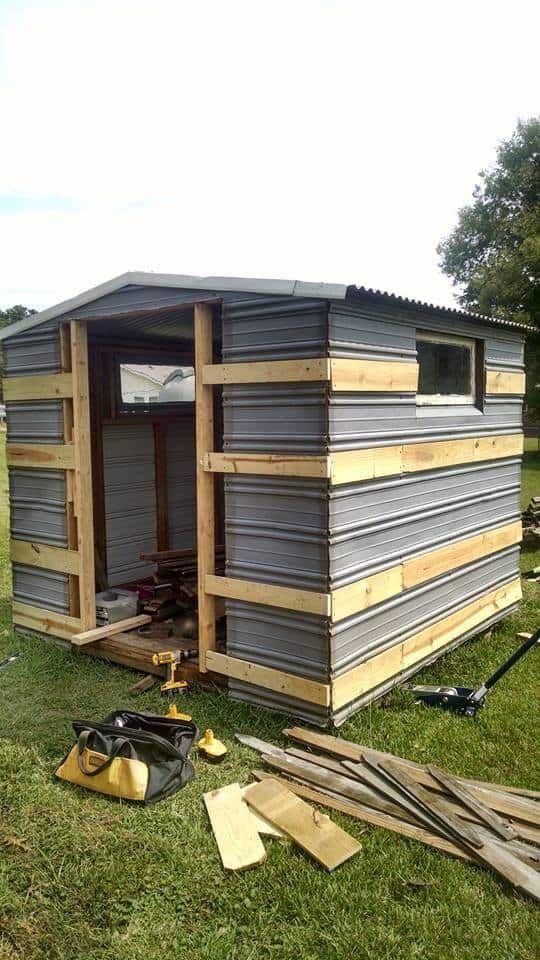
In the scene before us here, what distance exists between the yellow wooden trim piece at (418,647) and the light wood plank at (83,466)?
113 inches

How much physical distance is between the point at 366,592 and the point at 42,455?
3648mm

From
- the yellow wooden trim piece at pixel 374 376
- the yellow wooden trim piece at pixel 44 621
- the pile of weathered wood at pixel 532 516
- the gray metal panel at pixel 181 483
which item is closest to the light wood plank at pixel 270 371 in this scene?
the yellow wooden trim piece at pixel 374 376

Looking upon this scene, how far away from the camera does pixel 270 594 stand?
5.42 metres

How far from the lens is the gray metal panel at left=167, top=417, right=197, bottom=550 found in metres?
9.34

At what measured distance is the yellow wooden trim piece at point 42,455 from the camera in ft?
22.5

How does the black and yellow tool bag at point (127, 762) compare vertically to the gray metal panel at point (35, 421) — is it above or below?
below

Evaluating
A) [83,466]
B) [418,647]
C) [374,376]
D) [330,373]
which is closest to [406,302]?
[374,376]

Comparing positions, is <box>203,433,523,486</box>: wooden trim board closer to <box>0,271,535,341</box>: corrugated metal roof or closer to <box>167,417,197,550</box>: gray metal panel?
<box>0,271,535,341</box>: corrugated metal roof

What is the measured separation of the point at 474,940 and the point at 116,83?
8658 millimetres

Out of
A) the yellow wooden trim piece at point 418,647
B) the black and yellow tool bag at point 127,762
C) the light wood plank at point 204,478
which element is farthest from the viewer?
the light wood plank at point 204,478

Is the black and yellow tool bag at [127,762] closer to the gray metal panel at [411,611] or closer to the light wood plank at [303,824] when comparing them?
the light wood plank at [303,824]

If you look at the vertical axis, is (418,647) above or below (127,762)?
above

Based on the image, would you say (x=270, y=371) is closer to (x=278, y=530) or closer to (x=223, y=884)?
(x=278, y=530)

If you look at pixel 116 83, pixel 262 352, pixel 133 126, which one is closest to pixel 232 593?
pixel 262 352
